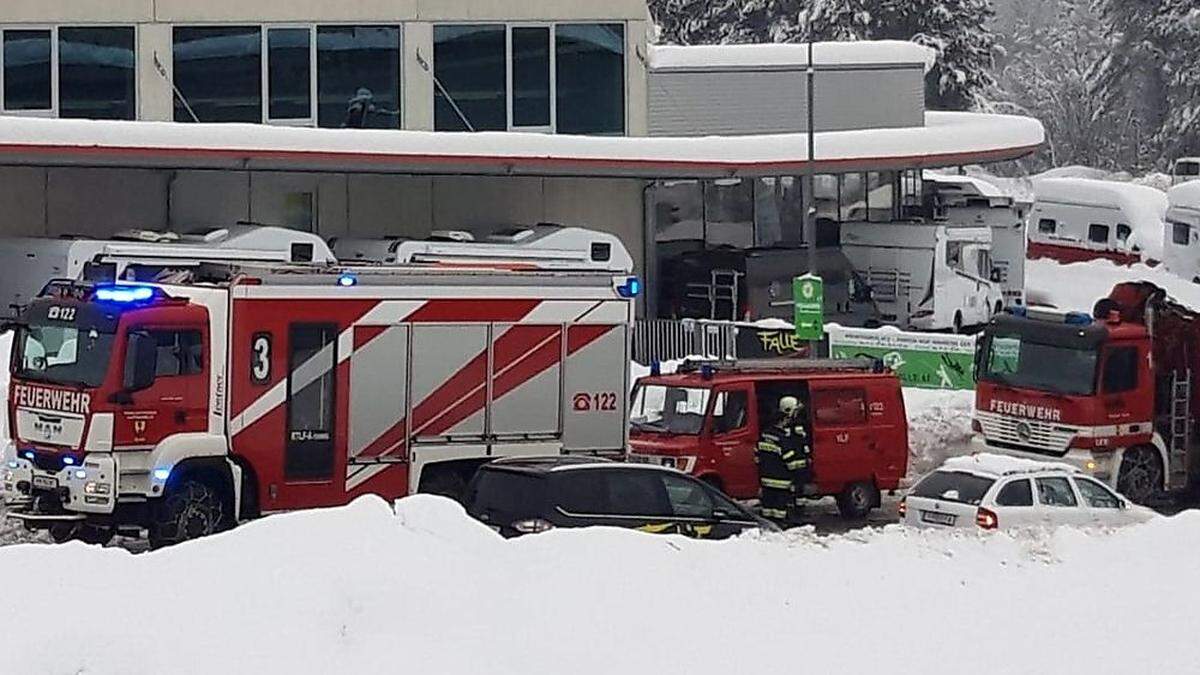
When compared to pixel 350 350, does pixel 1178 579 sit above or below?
below

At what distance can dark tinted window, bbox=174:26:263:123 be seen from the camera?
132 ft

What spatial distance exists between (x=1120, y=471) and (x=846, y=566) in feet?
46.0

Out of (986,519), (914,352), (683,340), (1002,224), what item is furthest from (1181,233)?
(986,519)

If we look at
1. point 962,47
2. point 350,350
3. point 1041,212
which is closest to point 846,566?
point 350,350

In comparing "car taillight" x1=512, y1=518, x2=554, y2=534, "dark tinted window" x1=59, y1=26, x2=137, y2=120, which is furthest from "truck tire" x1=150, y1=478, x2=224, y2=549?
"dark tinted window" x1=59, y1=26, x2=137, y2=120

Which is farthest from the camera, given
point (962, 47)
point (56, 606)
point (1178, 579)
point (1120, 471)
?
point (962, 47)

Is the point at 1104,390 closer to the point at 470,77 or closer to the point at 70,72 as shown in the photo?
the point at 470,77

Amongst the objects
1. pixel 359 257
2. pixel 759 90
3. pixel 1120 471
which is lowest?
pixel 1120 471

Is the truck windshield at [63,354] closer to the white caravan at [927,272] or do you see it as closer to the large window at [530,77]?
the large window at [530,77]

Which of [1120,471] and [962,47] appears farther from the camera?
[962,47]

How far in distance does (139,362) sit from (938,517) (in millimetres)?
7703

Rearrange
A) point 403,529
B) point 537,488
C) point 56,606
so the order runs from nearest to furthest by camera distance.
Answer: point 56,606, point 403,529, point 537,488

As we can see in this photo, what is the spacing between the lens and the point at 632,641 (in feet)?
37.0

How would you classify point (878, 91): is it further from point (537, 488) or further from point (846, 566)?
point (846, 566)
